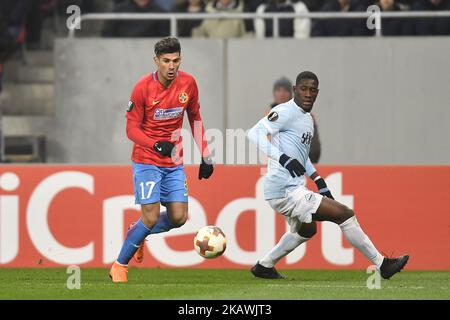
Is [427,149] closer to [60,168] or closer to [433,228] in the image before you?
[433,228]

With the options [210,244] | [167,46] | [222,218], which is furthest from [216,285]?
[222,218]

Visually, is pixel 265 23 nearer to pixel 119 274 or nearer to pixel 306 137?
pixel 306 137

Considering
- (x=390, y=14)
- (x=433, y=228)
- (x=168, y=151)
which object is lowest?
(x=433, y=228)

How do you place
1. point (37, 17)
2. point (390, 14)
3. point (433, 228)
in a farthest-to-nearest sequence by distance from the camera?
point (37, 17) → point (390, 14) → point (433, 228)

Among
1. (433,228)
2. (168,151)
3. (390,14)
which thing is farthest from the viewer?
(390,14)

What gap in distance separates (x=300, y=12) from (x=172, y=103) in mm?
6300

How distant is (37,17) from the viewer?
19312 millimetres

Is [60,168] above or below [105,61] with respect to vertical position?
below

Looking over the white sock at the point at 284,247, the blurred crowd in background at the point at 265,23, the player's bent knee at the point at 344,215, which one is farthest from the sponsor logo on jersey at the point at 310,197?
the blurred crowd in background at the point at 265,23

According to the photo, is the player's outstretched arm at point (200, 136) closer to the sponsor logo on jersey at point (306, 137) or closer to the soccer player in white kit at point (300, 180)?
the soccer player in white kit at point (300, 180)

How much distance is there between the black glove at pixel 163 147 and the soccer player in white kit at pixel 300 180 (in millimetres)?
783

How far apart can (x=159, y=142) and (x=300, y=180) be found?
56.9 inches

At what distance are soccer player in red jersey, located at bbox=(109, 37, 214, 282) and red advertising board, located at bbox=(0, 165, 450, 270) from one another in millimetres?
2412
